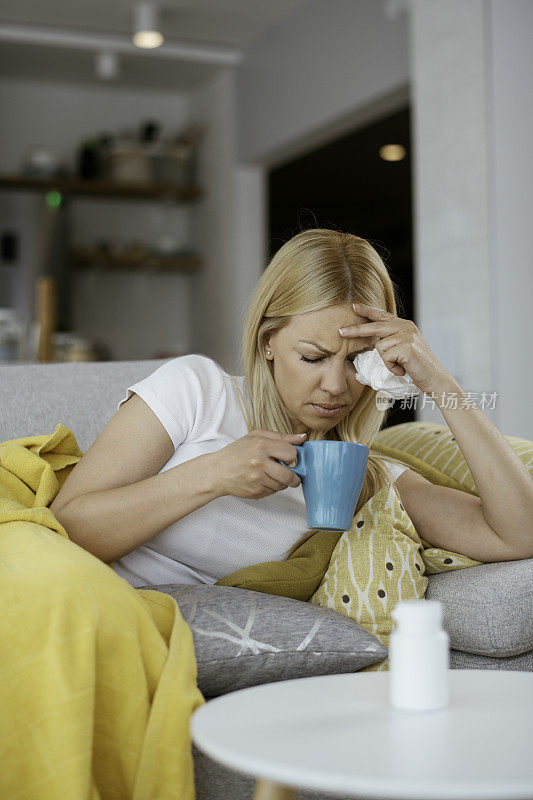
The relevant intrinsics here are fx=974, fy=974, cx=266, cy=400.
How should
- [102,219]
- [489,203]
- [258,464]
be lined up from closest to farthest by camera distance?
[258,464]
[489,203]
[102,219]

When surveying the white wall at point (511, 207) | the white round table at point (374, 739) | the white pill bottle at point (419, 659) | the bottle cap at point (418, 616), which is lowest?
the white round table at point (374, 739)

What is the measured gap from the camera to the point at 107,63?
558 cm

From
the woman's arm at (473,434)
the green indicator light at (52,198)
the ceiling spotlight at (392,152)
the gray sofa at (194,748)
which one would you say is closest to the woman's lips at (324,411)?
the woman's arm at (473,434)

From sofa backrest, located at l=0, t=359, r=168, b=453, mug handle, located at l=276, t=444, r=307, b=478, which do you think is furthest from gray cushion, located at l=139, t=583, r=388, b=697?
sofa backrest, located at l=0, t=359, r=168, b=453

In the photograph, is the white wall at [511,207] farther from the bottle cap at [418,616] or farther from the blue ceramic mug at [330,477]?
→ the bottle cap at [418,616]

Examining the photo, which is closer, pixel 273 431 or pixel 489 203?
pixel 273 431

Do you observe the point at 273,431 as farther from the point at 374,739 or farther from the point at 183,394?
the point at 374,739

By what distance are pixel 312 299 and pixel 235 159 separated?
14.5 feet

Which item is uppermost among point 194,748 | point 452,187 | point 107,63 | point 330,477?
point 107,63

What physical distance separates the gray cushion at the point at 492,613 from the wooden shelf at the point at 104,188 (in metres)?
5.00

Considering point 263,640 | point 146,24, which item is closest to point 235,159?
point 146,24

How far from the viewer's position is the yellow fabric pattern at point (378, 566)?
4.95 ft

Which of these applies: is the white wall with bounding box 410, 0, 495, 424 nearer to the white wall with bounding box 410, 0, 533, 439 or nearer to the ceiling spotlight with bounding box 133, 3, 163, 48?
the white wall with bounding box 410, 0, 533, 439

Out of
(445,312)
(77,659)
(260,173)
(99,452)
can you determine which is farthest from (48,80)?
(77,659)
